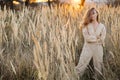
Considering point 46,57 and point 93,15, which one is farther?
point 93,15

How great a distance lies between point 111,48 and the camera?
9.86 ft

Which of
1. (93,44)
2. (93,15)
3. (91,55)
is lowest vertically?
(91,55)

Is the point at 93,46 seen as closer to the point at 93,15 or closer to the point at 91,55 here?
the point at 91,55

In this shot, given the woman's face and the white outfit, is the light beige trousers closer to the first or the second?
the white outfit

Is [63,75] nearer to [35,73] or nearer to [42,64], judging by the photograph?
[42,64]

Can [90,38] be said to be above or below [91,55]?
above

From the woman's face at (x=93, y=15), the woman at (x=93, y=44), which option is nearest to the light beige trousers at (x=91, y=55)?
the woman at (x=93, y=44)

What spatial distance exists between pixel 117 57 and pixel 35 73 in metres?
0.66

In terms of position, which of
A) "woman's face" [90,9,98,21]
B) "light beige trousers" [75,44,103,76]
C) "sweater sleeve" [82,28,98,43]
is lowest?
"light beige trousers" [75,44,103,76]

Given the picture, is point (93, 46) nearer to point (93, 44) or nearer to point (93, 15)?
point (93, 44)

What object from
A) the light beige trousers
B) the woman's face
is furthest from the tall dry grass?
the woman's face

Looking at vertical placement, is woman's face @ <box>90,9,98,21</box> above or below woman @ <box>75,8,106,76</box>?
above

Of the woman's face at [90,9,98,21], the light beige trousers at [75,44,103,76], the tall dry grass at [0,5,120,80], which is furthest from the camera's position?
the woman's face at [90,9,98,21]

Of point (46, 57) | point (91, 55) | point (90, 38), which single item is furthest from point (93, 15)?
point (46, 57)
